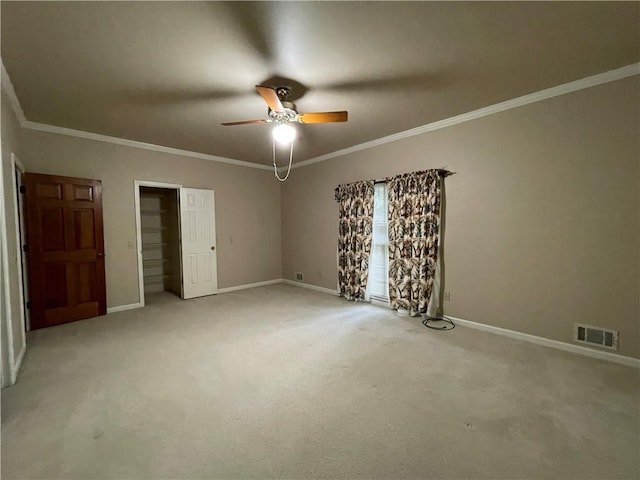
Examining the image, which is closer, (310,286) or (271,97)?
(271,97)

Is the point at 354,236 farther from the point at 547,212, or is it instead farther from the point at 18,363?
the point at 18,363

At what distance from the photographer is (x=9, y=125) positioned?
2744mm

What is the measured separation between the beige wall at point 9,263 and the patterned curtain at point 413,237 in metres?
4.22

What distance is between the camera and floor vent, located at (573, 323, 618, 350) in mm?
2582

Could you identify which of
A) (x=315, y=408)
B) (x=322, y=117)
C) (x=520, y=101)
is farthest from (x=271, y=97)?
(x=520, y=101)

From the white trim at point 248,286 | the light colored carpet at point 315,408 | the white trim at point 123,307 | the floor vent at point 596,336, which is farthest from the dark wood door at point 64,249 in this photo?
the floor vent at point 596,336

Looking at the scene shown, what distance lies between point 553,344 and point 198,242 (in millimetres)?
5474

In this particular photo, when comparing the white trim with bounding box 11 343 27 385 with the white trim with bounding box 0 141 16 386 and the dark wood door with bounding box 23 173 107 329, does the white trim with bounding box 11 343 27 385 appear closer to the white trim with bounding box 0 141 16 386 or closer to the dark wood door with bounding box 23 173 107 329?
the white trim with bounding box 0 141 16 386

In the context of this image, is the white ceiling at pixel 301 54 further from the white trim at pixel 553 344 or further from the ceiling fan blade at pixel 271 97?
the white trim at pixel 553 344

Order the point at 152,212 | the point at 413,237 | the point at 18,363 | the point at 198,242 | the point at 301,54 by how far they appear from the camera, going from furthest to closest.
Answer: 1. the point at 152,212
2. the point at 198,242
3. the point at 413,237
4. the point at 18,363
5. the point at 301,54

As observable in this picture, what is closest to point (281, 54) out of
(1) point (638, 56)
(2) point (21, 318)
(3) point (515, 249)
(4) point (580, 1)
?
(4) point (580, 1)

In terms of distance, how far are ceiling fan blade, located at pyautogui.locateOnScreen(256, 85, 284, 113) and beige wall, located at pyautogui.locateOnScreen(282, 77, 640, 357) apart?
2307 mm

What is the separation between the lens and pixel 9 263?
242 cm

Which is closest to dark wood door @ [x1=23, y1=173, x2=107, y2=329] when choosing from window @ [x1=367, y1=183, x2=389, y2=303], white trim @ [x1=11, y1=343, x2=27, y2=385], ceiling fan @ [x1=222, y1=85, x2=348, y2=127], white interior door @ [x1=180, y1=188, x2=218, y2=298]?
white trim @ [x1=11, y1=343, x2=27, y2=385]
